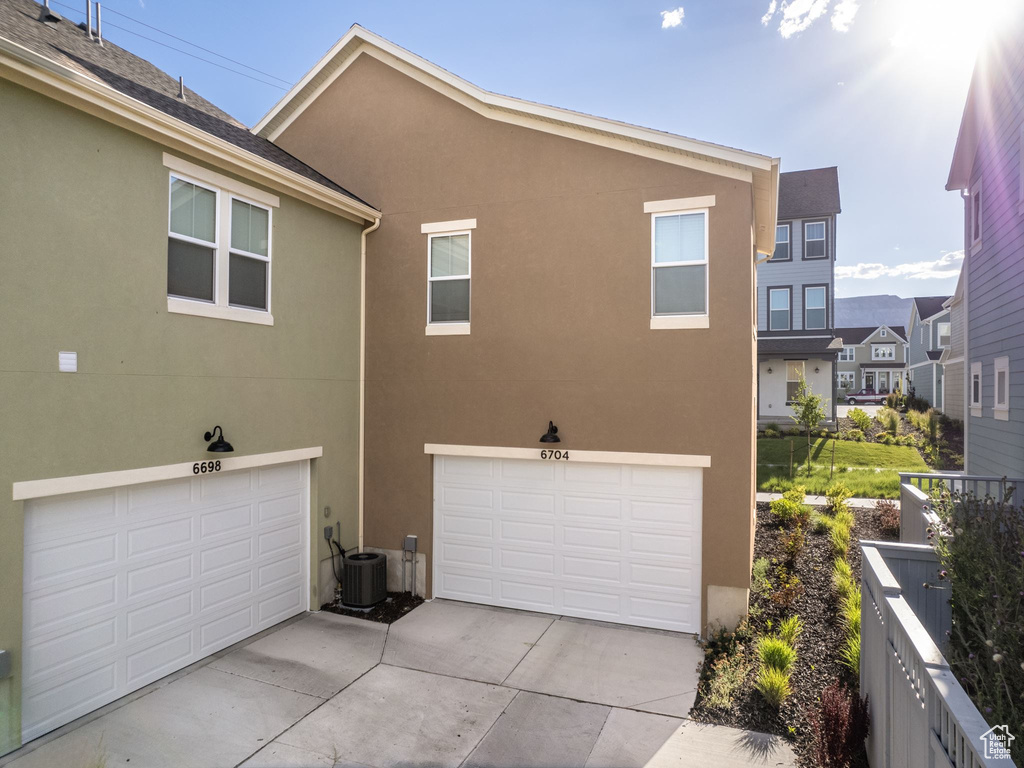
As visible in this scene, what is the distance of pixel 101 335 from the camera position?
621 centimetres

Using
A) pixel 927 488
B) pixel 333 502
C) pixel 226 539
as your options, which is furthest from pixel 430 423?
pixel 927 488

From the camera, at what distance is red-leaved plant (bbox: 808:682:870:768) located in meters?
4.82

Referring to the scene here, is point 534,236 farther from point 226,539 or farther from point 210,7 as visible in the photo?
point 210,7

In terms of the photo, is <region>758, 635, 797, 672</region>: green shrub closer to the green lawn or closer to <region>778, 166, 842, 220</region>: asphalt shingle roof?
the green lawn

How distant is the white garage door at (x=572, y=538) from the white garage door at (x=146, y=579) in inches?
101

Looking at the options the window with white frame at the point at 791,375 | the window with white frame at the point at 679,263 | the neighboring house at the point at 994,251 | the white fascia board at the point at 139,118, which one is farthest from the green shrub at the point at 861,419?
the white fascia board at the point at 139,118

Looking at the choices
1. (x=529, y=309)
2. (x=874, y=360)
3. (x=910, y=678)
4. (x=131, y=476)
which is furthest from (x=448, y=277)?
(x=874, y=360)

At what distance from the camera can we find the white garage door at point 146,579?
582 cm

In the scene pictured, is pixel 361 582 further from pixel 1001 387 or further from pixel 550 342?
pixel 1001 387

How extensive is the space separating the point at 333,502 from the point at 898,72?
13064 millimetres

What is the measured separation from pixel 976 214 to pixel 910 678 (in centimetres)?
1229

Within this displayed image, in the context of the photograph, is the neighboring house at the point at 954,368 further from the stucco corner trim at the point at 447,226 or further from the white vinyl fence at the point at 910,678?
the stucco corner trim at the point at 447,226

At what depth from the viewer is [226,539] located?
7.84m

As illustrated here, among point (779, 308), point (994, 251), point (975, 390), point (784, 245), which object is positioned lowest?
point (975, 390)
